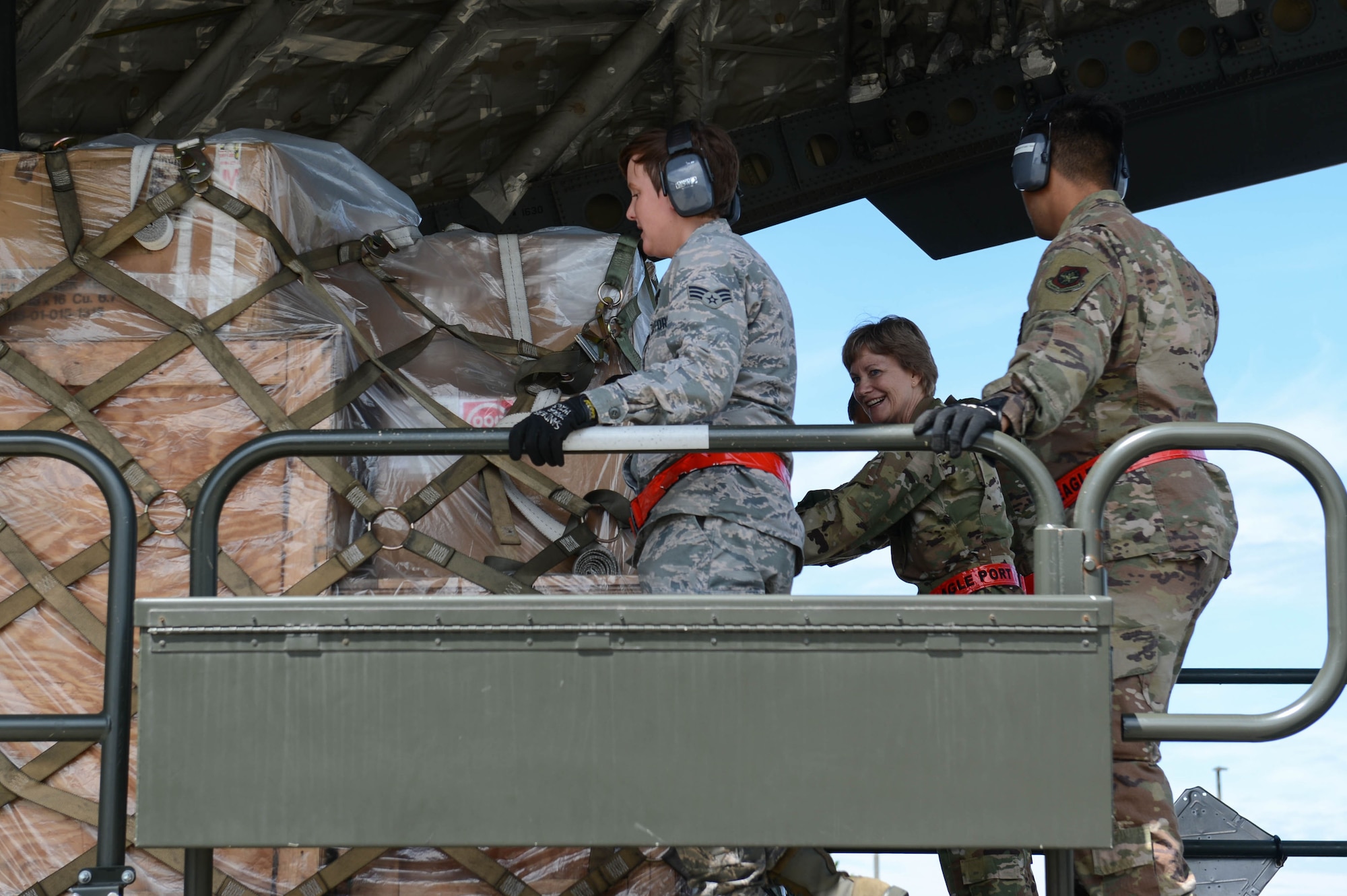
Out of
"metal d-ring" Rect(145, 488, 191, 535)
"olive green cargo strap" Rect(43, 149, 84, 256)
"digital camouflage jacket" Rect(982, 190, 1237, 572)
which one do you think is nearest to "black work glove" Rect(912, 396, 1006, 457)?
"digital camouflage jacket" Rect(982, 190, 1237, 572)

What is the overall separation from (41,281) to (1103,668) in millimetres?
2645

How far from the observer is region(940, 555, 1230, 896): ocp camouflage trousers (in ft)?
8.02

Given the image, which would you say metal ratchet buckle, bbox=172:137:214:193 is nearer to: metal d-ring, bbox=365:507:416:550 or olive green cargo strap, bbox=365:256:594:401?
olive green cargo strap, bbox=365:256:594:401

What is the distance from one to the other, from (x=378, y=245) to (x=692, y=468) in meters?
1.43

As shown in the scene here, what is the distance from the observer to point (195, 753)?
7.16 ft

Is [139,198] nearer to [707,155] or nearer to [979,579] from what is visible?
[707,155]

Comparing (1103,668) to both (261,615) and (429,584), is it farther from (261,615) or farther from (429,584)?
(429,584)

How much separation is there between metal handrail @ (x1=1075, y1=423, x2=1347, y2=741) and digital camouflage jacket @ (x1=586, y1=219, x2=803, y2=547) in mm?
668

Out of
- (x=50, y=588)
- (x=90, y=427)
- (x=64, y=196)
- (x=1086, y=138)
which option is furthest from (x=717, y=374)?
(x=64, y=196)

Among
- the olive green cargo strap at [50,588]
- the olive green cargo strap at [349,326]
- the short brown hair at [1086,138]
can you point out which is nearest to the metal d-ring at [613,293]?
the olive green cargo strap at [349,326]

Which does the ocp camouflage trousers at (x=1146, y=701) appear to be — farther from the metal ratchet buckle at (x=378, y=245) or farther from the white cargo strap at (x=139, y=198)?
the white cargo strap at (x=139, y=198)

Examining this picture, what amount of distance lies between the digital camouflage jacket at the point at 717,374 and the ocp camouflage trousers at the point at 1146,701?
0.68 metres

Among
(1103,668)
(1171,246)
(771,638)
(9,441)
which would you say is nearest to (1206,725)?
(1103,668)

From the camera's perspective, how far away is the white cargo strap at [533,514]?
3.43 meters
